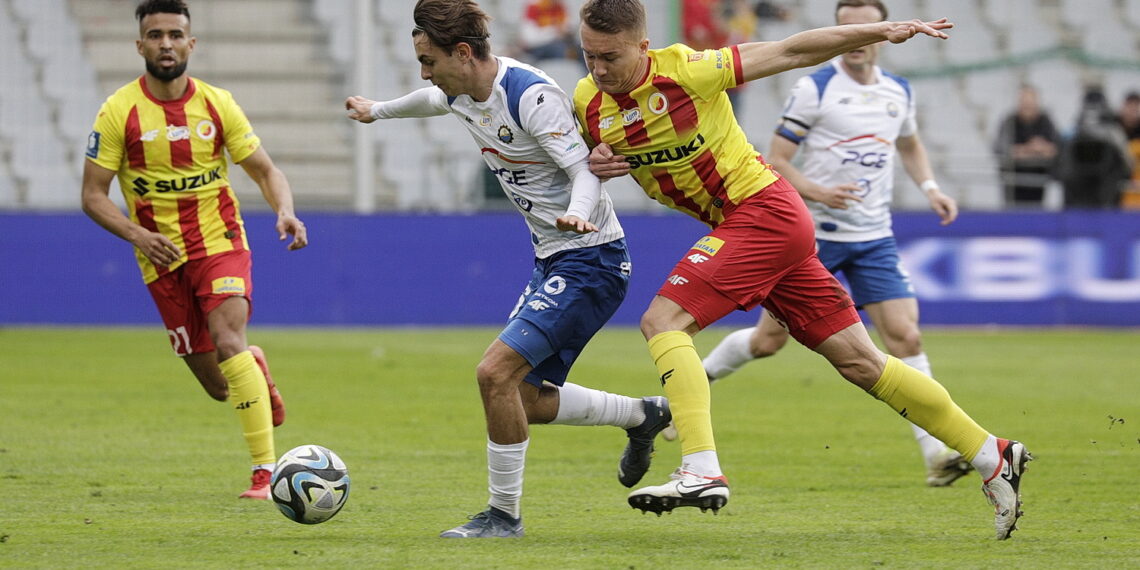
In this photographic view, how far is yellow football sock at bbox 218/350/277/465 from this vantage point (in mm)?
6766

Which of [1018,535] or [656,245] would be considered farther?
[656,245]

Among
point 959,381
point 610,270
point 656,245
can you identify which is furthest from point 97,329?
point 610,270

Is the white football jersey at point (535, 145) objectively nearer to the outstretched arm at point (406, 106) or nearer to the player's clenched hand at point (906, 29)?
the outstretched arm at point (406, 106)

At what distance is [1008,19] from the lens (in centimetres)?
2031

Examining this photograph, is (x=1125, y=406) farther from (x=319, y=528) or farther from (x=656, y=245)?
(x=656, y=245)

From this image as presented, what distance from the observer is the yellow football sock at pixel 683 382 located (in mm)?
5391

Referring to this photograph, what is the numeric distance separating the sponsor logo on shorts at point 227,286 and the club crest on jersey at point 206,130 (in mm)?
686

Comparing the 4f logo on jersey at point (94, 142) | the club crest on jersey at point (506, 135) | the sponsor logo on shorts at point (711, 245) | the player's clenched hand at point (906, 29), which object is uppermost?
the player's clenched hand at point (906, 29)

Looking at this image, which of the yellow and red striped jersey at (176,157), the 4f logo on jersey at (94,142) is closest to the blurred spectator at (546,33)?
the yellow and red striped jersey at (176,157)

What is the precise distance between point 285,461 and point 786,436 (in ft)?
12.6

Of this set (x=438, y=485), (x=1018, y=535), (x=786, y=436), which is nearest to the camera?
(x=1018, y=535)

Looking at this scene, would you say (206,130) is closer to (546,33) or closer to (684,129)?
(684,129)

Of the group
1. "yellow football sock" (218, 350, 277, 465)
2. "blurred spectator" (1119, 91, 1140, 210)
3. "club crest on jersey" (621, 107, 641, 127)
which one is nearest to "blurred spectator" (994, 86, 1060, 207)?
"blurred spectator" (1119, 91, 1140, 210)

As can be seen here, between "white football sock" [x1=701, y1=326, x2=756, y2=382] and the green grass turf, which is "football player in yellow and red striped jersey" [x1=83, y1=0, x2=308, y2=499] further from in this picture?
"white football sock" [x1=701, y1=326, x2=756, y2=382]
